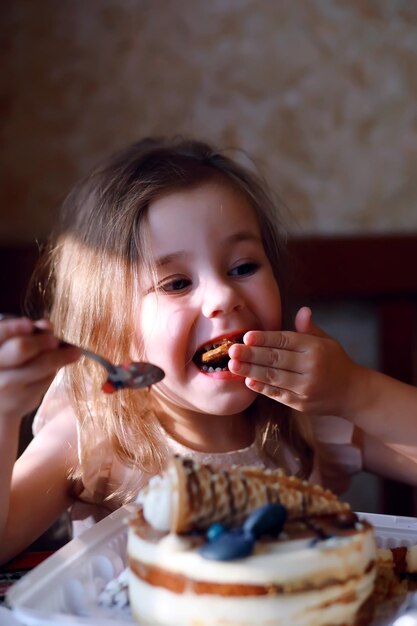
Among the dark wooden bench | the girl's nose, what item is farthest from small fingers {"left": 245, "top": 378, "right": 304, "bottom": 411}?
the dark wooden bench

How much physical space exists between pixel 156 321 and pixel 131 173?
28 cm

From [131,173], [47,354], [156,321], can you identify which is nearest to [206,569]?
[47,354]

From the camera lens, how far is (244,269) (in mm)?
1299

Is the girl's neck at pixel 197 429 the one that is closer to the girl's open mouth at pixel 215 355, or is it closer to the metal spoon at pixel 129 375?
the girl's open mouth at pixel 215 355

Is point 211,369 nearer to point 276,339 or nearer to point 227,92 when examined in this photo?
point 276,339

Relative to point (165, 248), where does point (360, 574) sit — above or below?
below

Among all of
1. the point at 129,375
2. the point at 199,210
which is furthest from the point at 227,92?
the point at 129,375

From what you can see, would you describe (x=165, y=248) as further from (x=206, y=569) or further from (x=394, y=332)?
(x=394, y=332)

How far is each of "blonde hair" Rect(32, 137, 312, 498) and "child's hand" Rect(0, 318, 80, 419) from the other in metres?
0.35

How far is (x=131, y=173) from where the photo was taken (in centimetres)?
137

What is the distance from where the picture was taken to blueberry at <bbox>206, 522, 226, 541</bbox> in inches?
29.0

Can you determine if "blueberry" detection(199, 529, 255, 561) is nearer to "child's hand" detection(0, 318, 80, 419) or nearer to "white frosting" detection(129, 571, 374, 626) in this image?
"white frosting" detection(129, 571, 374, 626)

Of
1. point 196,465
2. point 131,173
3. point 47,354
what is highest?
point 131,173

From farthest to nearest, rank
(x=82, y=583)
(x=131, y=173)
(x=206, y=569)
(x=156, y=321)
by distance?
(x=131, y=173), (x=156, y=321), (x=82, y=583), (x=206, y=569)
